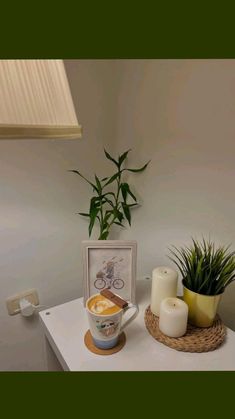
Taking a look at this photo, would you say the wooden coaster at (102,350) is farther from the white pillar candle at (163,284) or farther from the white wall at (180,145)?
the white wall at (180,145)

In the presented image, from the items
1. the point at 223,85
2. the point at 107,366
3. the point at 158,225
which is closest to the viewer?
the point at 107,366

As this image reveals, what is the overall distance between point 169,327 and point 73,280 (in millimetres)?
529

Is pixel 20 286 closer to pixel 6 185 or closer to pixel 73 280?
pixel 73 280

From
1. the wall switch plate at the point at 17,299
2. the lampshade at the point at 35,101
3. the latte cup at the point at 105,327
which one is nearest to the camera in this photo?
the lampshade at the point at 35,101

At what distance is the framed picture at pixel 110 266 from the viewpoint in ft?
3.10

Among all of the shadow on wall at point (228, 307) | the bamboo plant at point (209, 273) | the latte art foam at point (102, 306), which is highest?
the bamboo plant at point (209, 273)

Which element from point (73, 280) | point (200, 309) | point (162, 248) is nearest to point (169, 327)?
point (200, 309)

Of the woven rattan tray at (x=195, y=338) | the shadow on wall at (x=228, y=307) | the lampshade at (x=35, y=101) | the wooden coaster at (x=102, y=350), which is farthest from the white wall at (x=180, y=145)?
the lampshade at (x=35, y=101)

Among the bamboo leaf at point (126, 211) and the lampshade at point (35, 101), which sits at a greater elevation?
the lampshade at point (35, 101)

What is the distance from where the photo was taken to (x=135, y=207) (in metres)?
1.22

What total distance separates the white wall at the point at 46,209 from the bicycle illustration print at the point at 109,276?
26cm

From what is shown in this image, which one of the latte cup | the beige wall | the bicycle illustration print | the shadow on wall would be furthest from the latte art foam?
the shadow on wall

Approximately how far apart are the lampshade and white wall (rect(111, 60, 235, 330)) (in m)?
0.66

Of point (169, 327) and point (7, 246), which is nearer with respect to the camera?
point (169, 327)
